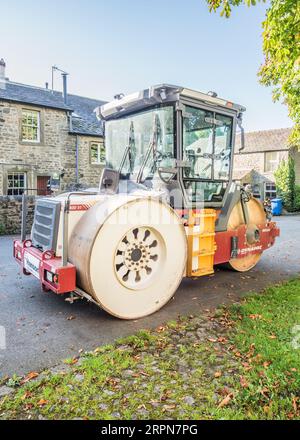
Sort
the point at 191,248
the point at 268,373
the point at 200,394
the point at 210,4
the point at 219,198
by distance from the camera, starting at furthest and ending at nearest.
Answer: the point at 219,198, the point at 191,248, the point at 210,4, the point at 268,373, the point at 200,394

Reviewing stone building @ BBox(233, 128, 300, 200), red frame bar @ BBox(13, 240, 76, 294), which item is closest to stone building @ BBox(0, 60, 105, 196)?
red frame bar @ BBox(13, 240, 76, 294)

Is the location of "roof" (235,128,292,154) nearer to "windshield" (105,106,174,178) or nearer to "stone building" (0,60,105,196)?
"stone building" (0,60,105,196)

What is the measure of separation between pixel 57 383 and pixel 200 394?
1142mm

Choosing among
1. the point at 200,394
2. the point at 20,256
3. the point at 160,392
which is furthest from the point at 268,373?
the point at 20,256

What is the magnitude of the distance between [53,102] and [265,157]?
59.5 ft

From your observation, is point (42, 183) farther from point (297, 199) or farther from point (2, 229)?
point (297, 199)

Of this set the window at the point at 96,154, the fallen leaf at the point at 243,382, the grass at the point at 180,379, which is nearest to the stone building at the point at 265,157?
the window at the point at 96,154

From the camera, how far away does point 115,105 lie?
507 cm

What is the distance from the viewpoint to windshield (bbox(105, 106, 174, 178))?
456cm

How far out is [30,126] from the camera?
15.5 metres

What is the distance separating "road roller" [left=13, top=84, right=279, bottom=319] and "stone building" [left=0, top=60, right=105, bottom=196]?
10008 mm

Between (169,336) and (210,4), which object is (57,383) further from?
(210,4)
